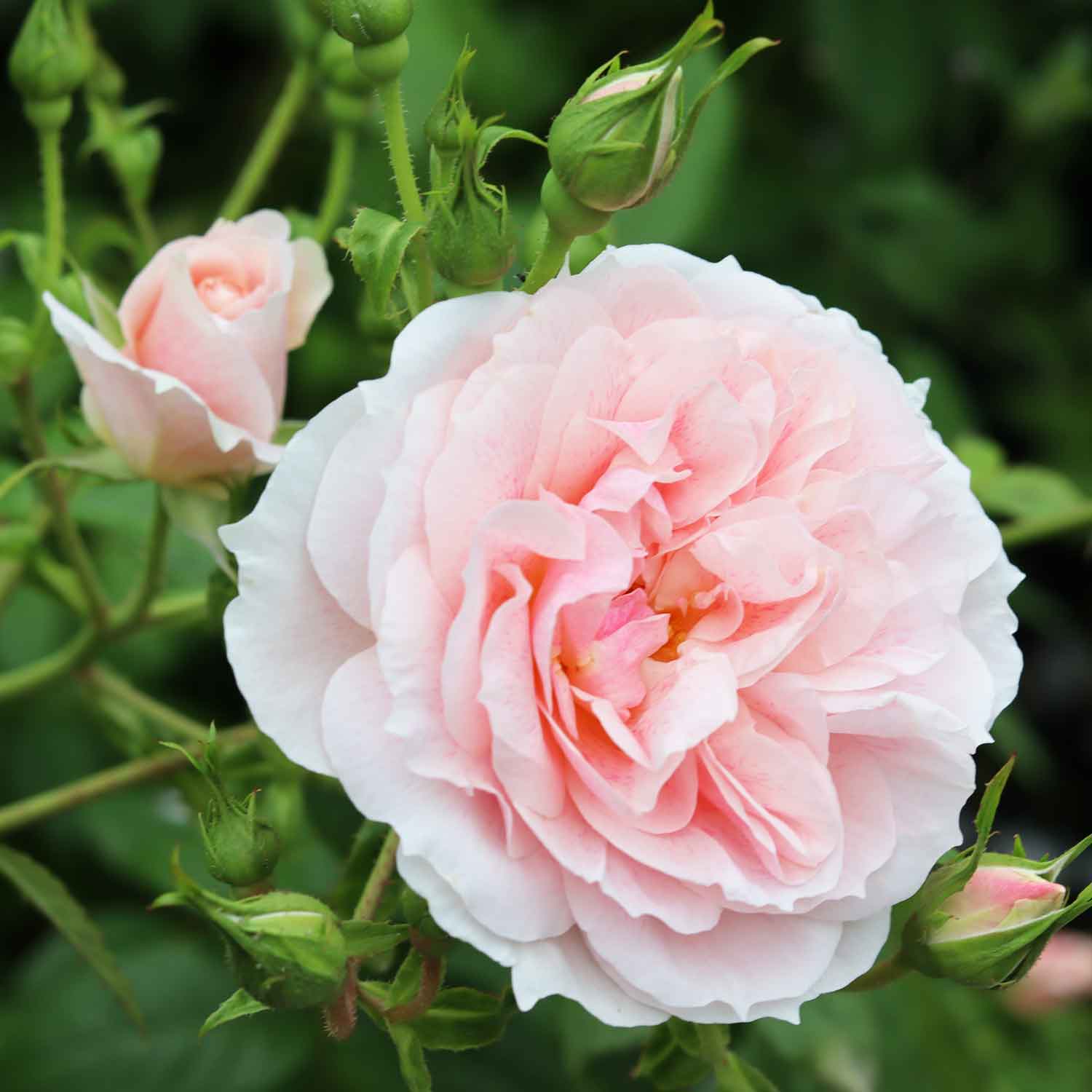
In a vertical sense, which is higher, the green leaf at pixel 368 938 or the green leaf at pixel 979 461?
the green leaf at pixel 368 938

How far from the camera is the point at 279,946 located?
769 mm

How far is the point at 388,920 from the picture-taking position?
0.87 m

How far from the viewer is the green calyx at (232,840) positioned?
31.9 inches

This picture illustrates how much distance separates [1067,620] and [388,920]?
211 centimetres

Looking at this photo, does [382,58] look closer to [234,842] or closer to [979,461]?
[234,842]

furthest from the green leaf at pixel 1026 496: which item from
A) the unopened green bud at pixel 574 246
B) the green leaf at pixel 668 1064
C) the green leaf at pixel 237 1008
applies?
the green leaf at pixel 237 1008

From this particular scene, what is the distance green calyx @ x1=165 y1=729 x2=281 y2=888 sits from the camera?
81 cm

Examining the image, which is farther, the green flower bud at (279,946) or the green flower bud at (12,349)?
the green flower bud at (12,349)

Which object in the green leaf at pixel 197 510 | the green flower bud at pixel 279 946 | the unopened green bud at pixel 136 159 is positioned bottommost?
the green flower bud at pixel 279 946

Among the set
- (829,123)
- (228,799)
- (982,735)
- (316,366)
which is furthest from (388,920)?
(829,123)

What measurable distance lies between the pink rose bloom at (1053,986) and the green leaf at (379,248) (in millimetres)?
1635

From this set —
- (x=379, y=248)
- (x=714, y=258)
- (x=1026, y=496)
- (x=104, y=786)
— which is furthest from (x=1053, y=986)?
(x=379, y=248)

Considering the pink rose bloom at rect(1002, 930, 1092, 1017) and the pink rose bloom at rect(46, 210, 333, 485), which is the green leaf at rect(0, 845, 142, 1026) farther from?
the pink rose bloom at rect(1002, 930, 1092, 1017)

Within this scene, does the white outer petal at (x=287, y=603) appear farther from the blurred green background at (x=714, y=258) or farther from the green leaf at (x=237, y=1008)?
the blurred green background at (x=714, y=258)
